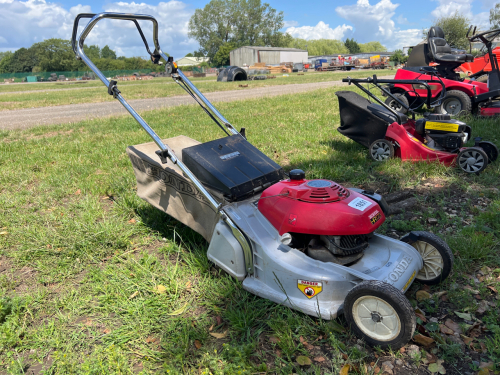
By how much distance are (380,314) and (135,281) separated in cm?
155

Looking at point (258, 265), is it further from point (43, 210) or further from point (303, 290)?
point (43, 210)

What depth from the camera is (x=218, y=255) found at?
2.28 meters

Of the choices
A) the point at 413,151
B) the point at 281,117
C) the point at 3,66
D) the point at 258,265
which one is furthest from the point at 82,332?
the point at 3,66

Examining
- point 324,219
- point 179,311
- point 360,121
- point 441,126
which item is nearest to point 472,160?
point 441,126

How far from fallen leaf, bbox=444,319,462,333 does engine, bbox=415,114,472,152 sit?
2562 mm

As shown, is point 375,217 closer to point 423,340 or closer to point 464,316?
point 423,340

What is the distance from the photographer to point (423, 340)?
73.1 inches

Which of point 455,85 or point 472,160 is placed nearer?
point 472,160

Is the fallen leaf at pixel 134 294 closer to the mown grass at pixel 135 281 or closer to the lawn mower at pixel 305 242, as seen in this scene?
the mown grass at pixel 135 281

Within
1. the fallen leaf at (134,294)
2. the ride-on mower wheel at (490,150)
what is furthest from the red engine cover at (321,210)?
the ride-on mower wheel at (490,150)

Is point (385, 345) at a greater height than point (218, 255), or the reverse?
point (218, 255)

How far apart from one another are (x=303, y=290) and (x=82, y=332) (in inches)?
49.2

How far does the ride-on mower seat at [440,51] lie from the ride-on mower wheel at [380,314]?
21.8ft

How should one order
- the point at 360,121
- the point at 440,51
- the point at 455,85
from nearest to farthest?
the point at 360,121, the point at 455,85, the point at 440,51
